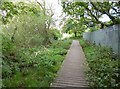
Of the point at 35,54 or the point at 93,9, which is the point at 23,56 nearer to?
the point at 35,54

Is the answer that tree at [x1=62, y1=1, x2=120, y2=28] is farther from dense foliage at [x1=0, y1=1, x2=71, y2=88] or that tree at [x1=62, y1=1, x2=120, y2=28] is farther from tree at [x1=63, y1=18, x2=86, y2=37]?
dense foliage at [x1=0, y1=1, x2=71, y2=88]

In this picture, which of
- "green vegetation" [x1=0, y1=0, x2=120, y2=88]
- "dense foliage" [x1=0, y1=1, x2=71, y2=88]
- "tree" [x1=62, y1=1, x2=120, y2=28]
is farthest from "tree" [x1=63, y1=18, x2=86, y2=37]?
"dense foliage" [x1=0, y1=1, x2=71, y2=88]

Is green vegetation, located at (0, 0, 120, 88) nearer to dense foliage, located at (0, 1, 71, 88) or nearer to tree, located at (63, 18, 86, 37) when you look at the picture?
dense foliage, located at (0, 1, 71, 88)

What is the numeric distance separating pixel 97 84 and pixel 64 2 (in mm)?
13229

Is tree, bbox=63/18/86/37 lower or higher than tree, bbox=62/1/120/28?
lower

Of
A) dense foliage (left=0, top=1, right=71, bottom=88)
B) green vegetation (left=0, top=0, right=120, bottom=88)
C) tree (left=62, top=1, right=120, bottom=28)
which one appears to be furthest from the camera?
tree (left=62, top=1, right=120, bottom=28)

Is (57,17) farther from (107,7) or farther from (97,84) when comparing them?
(97,84)

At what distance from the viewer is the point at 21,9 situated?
10.5 m

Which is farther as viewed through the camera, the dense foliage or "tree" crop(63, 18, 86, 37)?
"tree" crop(63, 18, 86, 37)

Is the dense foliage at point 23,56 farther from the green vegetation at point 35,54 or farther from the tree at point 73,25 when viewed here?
the tree at point 73,25

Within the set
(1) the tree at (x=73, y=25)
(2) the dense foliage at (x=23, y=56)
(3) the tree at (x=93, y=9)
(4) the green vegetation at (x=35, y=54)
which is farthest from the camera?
(1) the tree at (x=73, y=25)

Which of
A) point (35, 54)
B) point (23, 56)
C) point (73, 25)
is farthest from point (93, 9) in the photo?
point (73, 25)

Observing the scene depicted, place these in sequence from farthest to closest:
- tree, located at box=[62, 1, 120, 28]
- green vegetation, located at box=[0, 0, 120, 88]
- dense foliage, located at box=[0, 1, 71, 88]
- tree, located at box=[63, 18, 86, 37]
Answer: tree, located at box=[63, 18, 86, 37]
tree, located at box=[62, 1, 120, 28]
dense foliage, located at box=[0, 1, 71, 88]
green vegetation, located at box=[0, 0, 120, 88]

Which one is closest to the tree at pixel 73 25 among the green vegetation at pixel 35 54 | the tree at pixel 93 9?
the tree at pixel 93 9
